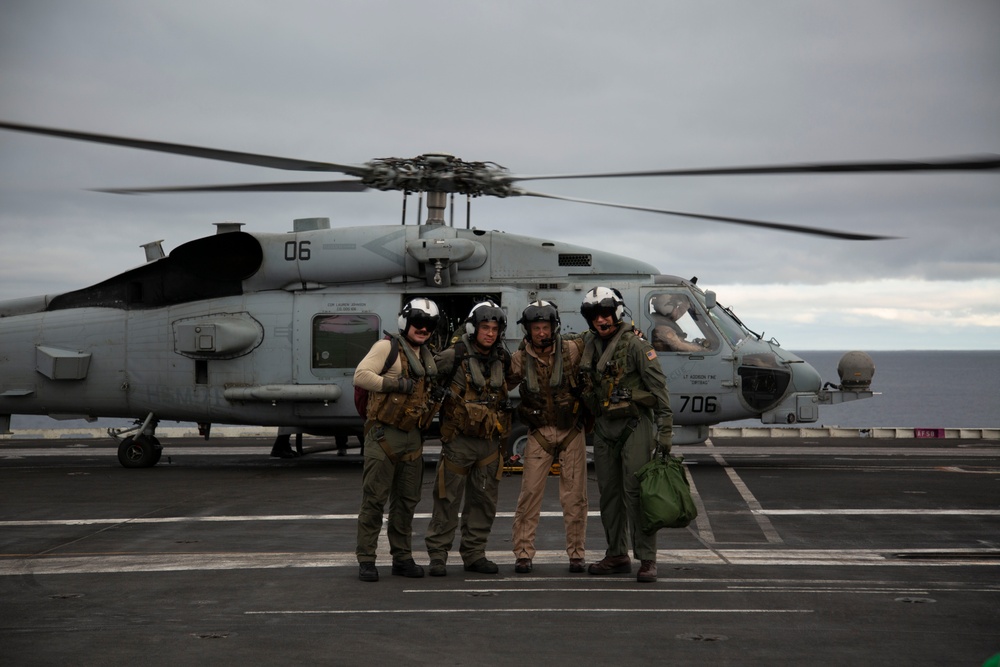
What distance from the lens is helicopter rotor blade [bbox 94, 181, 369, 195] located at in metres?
13.0

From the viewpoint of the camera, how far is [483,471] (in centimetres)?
859

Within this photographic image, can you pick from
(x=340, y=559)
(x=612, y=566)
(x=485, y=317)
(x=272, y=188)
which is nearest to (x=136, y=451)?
(x=272, y=188)

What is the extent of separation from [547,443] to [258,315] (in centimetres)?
918

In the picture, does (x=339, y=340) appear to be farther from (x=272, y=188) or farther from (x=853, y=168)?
(x=853, y=168)

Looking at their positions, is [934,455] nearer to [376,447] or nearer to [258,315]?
[258,315]

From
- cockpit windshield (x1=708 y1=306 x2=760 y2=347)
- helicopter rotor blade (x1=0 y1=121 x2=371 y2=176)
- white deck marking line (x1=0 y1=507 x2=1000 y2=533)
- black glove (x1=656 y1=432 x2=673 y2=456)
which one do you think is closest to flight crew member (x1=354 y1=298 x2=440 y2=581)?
black glove (x1=656 y1=432 x2=673 y2=456)

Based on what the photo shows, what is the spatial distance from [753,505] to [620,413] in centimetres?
462

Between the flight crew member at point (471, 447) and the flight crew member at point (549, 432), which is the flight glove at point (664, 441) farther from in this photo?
the flight crew member at point (471, 447)

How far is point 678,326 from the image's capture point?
16453 millimetres

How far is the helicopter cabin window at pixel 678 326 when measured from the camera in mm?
16391

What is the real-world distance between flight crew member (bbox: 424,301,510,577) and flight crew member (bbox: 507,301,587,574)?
24cm

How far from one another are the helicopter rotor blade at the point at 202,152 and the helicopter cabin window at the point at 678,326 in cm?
520

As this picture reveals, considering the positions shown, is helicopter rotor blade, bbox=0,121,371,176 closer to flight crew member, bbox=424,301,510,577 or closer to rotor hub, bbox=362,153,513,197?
rotor hub, bbox=362,153,513,197

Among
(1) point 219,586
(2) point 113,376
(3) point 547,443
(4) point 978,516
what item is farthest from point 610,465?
(2) point 113,376
